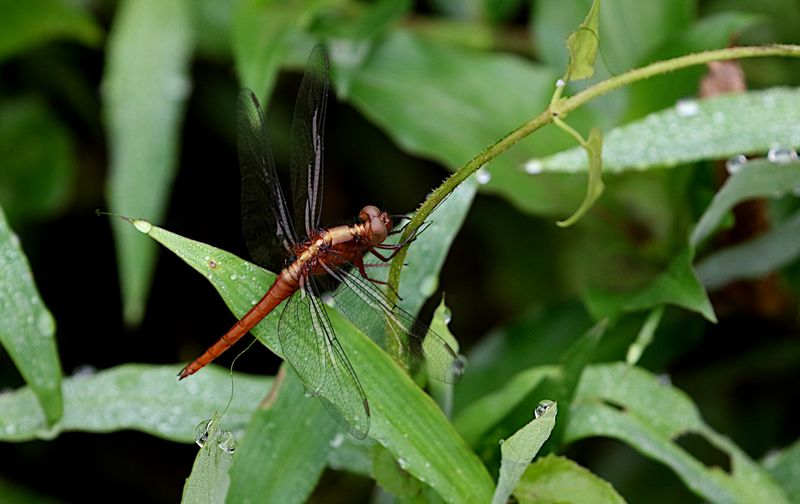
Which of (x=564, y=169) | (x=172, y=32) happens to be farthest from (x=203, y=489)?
(x=172, y=32)

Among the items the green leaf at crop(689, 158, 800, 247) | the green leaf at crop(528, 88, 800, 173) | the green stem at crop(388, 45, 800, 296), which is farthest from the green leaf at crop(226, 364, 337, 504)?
the green leaf at crop(689, 158, 800, 247)

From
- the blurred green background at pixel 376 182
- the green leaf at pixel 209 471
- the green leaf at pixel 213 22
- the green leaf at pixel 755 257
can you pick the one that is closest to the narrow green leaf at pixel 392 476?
the green leaf at pixel 209 471

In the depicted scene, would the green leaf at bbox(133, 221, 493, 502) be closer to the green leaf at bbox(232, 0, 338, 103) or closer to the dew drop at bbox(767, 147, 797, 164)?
the green leaf at bbox(232, 0, 338, 103)

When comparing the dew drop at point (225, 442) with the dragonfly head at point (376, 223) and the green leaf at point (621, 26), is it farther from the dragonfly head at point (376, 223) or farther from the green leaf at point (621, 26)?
the green leaf at point (621, 26)

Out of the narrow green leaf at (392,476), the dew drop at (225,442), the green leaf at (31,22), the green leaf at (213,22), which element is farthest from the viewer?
the green leaf at (213,22)

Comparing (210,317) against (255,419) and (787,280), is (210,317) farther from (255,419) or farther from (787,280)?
(787,280)

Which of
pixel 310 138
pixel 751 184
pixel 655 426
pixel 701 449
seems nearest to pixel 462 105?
pixel 310 138
